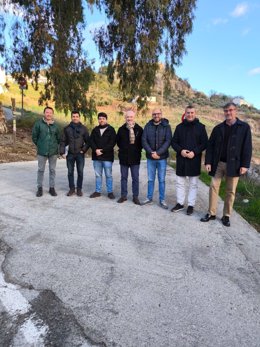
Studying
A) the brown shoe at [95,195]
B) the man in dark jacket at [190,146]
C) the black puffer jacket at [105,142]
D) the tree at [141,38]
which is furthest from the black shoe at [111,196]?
the tree at [141,38]

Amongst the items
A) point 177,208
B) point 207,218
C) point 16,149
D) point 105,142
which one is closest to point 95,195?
point 105,142

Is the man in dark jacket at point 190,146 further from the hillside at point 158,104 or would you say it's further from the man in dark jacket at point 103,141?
the hillside at point 158,104

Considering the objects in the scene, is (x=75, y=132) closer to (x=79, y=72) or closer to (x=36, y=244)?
(x=36, y=244)

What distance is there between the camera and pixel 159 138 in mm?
6414

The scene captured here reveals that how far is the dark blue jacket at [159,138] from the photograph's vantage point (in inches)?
252

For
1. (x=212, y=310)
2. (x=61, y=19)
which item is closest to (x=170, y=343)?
(x=212, y=310)

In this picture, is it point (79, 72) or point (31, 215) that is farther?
point (79, 72)

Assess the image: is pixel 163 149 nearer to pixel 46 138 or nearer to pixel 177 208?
pixel 177 208

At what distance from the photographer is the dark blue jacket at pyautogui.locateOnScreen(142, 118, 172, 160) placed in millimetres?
6395

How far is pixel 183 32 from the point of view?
14727mm

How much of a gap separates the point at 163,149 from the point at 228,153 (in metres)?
1.25

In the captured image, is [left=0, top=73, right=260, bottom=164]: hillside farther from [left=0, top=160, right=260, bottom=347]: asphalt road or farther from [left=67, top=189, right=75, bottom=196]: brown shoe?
[left=0, top=160, right=260, bottom=347]: asphalt road

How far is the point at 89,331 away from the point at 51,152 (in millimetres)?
4607

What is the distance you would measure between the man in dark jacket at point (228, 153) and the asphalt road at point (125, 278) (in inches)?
17.6
